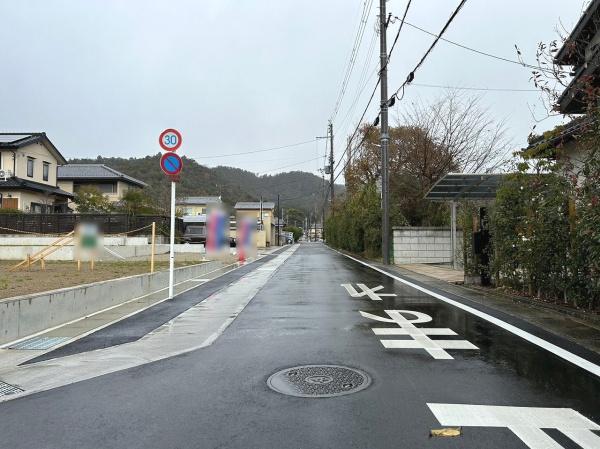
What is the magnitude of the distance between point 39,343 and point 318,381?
12.7 ft

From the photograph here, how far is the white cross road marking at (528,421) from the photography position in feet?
9.80

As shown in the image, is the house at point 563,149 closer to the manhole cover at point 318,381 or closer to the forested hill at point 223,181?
the manhole cover at point 318,381

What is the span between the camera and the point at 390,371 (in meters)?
4.48

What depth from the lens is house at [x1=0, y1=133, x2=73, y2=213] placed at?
101ft

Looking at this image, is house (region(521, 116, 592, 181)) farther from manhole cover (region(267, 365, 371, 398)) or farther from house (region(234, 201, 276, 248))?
house (region(234, 201, 276, 248))

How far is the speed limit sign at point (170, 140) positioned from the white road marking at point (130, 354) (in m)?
3.59

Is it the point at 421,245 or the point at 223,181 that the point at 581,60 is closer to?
the point at 421,245

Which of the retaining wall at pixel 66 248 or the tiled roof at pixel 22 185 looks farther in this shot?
the tiled roof at pixel 22 185

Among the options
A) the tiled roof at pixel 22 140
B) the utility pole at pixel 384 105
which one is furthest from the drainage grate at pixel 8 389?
the tiled roof at pixel 22 140

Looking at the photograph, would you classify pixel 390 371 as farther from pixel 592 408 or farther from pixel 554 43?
pixel 554 43

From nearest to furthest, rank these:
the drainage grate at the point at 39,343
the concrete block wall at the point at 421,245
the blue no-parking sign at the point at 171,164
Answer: the drainage grate at the point at 39,343 → the blue no-parking sign at the point at 171,164 → the concrete block wall at the point at 421,245

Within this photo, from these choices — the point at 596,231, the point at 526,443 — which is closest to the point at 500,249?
the point at 596,231

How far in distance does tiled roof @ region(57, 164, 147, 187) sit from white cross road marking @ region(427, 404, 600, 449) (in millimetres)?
45353

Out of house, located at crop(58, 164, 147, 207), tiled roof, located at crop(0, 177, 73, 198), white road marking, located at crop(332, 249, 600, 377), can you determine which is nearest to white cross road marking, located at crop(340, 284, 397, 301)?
white road marking, located at crop(332, 249, 600, 377)
